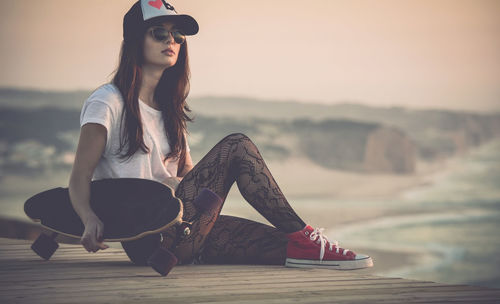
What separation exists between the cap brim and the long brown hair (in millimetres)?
74

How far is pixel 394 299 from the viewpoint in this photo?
2240 mm

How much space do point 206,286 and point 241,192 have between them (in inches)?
20.2

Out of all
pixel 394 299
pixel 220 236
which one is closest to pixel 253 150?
pixel 220 236

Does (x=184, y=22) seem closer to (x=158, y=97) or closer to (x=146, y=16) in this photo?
(x=146, y=16)

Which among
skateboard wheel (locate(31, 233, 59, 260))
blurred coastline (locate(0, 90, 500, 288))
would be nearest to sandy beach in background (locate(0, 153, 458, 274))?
blurred coastline (locate(0, 90, 500, 288))

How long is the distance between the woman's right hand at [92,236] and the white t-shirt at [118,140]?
0.33 m

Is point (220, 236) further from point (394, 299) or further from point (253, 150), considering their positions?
point (394, 299)

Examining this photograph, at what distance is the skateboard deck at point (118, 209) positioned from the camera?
256cm

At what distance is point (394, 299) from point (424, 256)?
17808mm

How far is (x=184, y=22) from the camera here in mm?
2998

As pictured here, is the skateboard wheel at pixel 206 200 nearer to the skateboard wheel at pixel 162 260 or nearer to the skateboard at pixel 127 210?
the skateboard at pixel 127 210

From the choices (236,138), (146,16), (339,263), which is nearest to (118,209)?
(236,138)

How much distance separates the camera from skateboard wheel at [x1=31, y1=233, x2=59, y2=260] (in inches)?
116

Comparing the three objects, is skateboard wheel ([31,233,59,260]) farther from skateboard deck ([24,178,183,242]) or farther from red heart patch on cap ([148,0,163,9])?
red heart patch on cap ([148,0,163,9])
